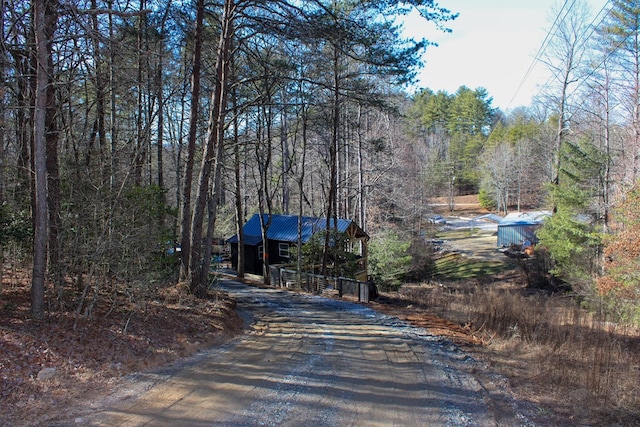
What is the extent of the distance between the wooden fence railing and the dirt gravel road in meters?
6.36

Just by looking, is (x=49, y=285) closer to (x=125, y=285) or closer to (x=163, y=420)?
(x=125, y=285)

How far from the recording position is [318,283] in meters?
18.4

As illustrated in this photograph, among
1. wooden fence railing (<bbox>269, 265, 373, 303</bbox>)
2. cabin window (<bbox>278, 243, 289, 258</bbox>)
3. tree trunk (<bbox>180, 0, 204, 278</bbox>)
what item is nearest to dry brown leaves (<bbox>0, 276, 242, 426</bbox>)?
tree trunk (<bbox>180, 0, 204, 278</bbox>)

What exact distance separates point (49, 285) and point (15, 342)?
1887mm

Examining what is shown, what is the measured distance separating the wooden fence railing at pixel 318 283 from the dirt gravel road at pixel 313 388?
6359 mm

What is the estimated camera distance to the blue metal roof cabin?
75.2 feet

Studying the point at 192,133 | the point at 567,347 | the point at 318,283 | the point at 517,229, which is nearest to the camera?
the point at 567,347

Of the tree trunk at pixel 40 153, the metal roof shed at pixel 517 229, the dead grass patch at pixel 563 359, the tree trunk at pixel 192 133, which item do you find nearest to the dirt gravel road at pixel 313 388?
the dead grass patch at pixel 563 359

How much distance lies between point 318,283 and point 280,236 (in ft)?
20.6

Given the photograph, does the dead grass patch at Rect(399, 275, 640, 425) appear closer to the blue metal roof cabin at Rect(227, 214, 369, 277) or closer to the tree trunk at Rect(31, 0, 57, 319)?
the tree trunk at Rect(31, 0, 57, 319)

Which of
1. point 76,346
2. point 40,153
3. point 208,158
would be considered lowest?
point 76,346

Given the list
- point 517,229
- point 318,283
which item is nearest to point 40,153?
point 318,283

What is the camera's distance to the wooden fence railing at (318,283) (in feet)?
51.8

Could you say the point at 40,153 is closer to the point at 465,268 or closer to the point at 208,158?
the point at 208,158
